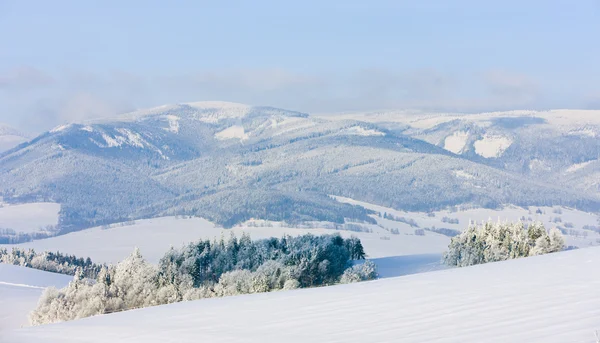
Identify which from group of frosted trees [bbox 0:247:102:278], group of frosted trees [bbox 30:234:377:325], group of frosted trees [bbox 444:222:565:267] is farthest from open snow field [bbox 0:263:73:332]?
group of frosted trees [bbox 444:222:565:267]

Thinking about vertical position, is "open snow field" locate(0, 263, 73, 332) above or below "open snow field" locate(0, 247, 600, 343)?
below

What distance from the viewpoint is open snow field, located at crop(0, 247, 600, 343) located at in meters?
13.1

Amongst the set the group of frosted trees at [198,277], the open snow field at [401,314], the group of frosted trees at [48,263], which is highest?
the open snow field at [401,314]

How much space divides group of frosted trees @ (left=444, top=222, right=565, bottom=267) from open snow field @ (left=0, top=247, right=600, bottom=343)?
20510mm

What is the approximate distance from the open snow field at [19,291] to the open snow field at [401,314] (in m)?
11.6

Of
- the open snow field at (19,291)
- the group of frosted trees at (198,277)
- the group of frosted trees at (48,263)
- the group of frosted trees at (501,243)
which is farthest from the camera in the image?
the group of frosted trees at (48,263)

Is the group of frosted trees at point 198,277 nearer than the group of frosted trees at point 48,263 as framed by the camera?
Yes

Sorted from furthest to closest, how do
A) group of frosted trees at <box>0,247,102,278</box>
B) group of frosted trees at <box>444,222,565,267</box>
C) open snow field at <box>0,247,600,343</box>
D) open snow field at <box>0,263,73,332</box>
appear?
group of frosted trees at <box>0,247,102,278</box> < open snow field at <box>0,263,73,332</box> < group of frosted trees at <box>444,222,565,267</box> < open snow field at <box>0,247,600,343</box>

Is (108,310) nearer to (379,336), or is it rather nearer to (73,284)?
(73,284)

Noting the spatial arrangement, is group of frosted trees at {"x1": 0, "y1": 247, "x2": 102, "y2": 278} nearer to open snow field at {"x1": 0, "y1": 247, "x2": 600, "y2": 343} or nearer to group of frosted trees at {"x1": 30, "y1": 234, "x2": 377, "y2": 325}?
group of frosted trees at {"x1": 30, "y1": 234, "x2": 377, "y2": 325}

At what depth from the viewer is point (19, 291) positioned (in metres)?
63.0

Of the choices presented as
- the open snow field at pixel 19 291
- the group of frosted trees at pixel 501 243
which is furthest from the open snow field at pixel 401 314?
the group of frosted trees at pixel 501 243

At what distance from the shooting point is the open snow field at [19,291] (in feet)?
150

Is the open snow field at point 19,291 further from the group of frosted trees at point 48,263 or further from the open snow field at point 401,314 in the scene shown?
the group of frosted trees at point 48,263
